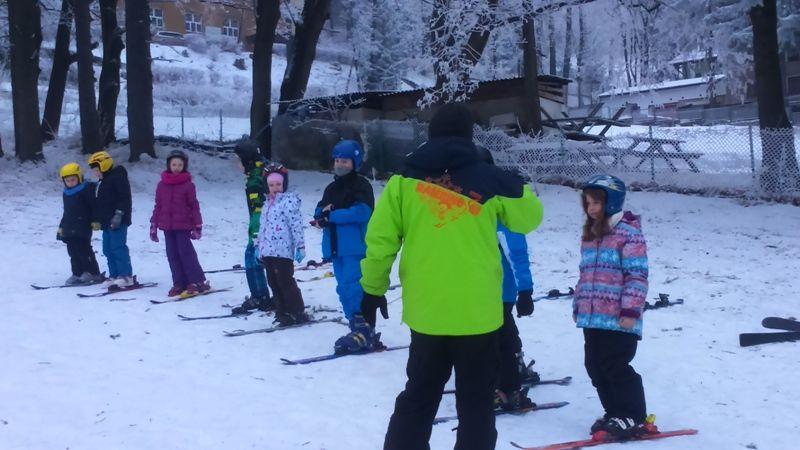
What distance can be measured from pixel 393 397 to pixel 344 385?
1.44 ft

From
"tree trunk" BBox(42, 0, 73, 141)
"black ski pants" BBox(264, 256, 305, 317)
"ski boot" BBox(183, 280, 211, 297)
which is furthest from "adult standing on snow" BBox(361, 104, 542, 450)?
"tree trunk" BBox(42, 0, 73, 141)

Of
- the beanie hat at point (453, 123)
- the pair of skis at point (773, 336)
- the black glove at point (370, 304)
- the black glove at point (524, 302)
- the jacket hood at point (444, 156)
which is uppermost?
the beanie hat at point (453, 123)

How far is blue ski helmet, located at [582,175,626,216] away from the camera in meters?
4.90

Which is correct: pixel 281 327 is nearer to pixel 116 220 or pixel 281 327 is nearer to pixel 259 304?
pixel 259 304

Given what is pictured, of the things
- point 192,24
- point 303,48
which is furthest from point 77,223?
point 192,24

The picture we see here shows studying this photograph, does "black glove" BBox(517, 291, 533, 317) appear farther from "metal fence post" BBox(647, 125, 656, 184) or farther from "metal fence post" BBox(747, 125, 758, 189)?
"metal fence post" BBox(647, 125, 656, 184)

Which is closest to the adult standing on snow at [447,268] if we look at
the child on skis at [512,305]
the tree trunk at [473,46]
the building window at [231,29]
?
the child on skis at [512,305]

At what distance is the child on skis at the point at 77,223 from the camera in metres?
10.2

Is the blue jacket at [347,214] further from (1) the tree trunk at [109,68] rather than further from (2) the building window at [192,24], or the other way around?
(2) the building window at [192,24]

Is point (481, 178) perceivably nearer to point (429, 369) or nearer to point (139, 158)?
point (429, 369)

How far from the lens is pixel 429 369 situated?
402 cm

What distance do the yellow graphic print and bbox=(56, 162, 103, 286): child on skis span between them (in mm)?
7253

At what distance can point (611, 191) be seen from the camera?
16.1ft

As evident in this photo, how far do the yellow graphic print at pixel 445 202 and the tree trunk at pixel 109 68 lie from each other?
19995 millimetres
